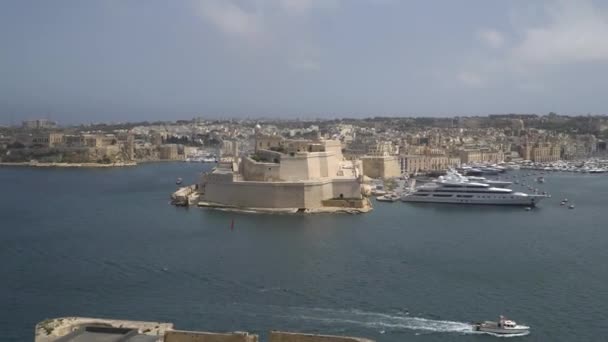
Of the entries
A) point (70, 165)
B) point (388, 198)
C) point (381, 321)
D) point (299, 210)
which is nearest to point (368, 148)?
point (388, 198)

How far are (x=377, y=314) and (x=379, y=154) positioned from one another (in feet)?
60.2

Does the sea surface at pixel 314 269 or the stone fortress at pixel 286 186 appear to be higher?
the stone fortress at pixel 286 186

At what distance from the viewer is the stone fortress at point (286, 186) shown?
15.5m

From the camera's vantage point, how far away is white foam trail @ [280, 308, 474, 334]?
6949 millimetres

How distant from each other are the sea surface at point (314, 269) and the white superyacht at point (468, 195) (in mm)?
577

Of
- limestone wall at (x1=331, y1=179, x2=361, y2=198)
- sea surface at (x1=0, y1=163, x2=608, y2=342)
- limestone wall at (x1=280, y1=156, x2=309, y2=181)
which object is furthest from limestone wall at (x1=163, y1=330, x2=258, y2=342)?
limestone wall at (x1=331, y1=179, x2=361, y2=198)

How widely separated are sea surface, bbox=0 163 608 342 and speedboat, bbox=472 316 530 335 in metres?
0.09

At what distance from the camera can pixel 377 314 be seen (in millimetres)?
7320

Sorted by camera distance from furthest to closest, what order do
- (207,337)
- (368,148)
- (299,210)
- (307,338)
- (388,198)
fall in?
(368,148) < (388,198) < (299,210) < (207,337) < (307,338)

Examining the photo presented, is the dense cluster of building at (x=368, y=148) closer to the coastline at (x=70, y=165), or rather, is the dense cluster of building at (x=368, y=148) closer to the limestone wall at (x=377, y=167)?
the limestone wall at (x=377, y=167)

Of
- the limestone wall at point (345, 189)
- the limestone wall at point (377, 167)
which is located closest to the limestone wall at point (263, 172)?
the limestone wall at point (345, 189)

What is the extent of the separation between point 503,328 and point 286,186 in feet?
29.7

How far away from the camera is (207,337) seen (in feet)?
12.6

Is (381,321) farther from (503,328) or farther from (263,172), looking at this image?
(263,172)
